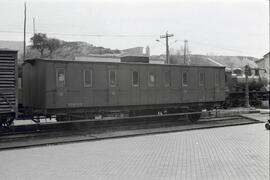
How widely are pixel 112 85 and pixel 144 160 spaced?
7.74 metres

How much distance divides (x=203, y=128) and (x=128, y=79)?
4.22m

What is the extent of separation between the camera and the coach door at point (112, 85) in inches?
642

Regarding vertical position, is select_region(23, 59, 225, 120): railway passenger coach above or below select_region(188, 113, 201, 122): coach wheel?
above

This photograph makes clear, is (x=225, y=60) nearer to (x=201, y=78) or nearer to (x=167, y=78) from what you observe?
(x=201, y=78)

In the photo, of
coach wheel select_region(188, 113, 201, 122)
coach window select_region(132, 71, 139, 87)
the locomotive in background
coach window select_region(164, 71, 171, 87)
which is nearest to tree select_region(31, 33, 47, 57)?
the locomotive in background

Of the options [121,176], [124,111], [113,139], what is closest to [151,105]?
[124,111]

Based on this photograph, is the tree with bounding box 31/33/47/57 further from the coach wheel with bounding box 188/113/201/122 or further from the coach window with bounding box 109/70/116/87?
the coach window with bounding box 109/70/116/87

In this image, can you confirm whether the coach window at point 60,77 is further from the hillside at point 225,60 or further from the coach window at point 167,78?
the hillside at point 225,60

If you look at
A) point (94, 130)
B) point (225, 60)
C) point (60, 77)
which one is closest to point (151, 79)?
point (94, 130)

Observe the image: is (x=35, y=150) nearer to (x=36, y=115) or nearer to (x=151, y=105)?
(x=36, y=115)

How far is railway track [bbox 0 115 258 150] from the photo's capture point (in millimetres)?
12453

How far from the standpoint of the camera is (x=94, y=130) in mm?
15242

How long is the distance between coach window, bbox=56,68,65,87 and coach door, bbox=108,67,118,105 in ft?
7.45

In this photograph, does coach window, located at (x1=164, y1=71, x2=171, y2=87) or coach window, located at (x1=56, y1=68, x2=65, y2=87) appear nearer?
coach window, located at (x1=56, y1=68, x2=65, y2=87)
